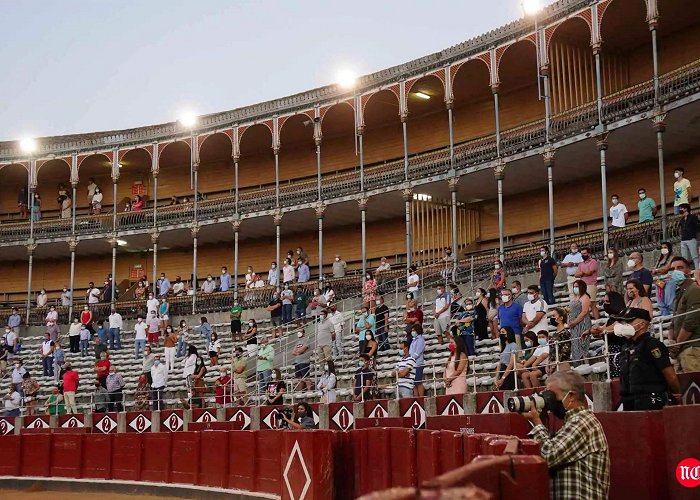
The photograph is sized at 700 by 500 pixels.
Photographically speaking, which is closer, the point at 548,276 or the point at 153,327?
the point at 548,276

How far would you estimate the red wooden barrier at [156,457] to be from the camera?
54.9 feet

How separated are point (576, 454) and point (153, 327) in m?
26.2

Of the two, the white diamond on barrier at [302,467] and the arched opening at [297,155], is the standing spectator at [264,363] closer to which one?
the white diamond on barrier at [302,467]

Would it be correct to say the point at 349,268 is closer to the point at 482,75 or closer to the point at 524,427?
the point at 482,75

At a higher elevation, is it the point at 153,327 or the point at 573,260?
the point at 573,260

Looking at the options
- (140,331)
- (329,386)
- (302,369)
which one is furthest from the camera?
(140,331)

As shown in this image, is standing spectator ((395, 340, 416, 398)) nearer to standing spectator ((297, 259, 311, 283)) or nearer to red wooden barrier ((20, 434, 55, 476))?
red wooden barrier ((20, 434, 55, 476))

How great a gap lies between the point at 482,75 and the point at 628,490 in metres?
25.9

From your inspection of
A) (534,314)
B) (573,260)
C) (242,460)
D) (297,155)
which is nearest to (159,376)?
(242,460)

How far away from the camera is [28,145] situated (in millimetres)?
42062

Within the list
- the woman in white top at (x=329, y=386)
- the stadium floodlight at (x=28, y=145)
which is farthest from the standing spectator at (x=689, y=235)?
the stadium floodlight at (x=28, y=145)

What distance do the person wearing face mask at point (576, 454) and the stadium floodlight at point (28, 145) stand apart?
127 ft

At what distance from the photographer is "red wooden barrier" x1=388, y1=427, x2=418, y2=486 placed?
9750 millimetres

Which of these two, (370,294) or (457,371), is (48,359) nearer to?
(370,294)
